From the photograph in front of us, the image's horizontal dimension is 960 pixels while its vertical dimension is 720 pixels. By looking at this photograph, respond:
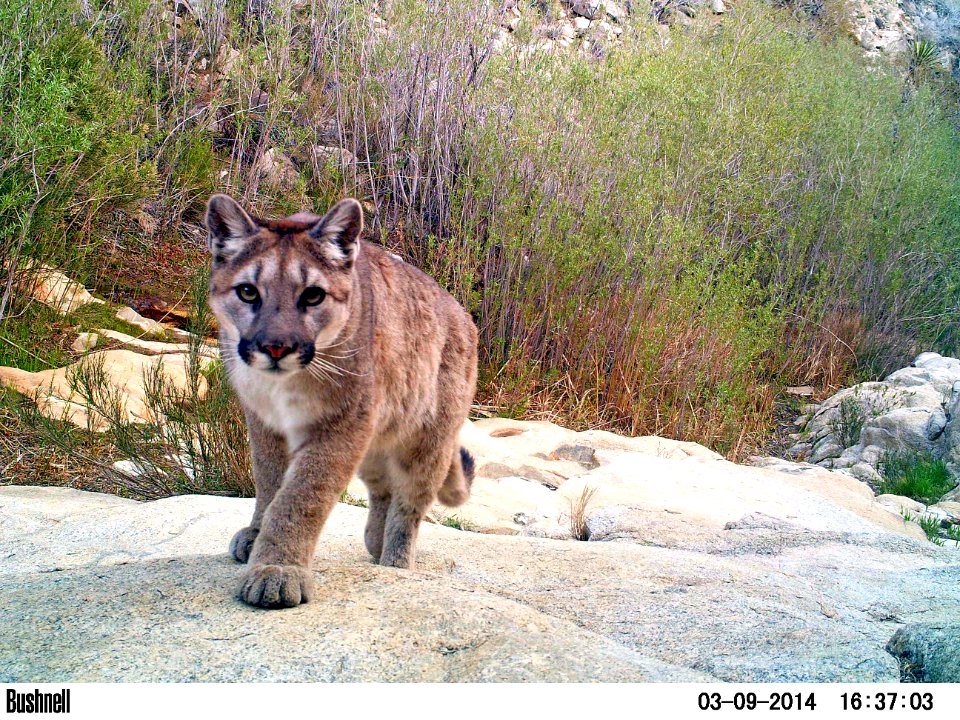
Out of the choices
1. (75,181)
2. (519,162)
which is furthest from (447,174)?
(75,181)

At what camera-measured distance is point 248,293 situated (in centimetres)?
343

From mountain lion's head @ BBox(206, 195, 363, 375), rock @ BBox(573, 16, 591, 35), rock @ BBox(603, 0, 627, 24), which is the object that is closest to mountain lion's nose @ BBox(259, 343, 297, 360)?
mountain lion's head @ BBox(206, 195, 363, 375)

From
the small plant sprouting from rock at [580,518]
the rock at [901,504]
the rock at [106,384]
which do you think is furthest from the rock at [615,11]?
the small plant sprouting from rock at [580,518]

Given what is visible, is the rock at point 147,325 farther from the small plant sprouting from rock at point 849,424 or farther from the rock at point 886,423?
the small plant sprouting from rock at point 849,424

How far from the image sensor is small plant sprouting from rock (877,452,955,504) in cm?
920

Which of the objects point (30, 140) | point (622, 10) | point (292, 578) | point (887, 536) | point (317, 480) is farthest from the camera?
point (622, 10)

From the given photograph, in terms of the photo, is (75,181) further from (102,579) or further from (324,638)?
(324,638)

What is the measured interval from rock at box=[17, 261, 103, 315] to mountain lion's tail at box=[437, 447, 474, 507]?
4799 mm

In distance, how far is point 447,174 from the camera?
9.48 meters

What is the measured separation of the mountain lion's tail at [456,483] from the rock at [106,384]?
8.13 feet

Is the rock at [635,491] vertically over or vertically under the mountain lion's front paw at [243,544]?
under

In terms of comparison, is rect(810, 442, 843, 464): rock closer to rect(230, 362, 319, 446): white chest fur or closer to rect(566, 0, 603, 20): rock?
rect(230, 362, 319, 446): white chest fur

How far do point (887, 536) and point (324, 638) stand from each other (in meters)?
4.09

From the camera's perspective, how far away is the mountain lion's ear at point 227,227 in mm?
3566
